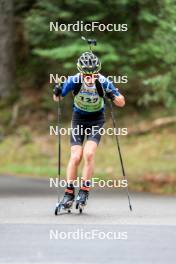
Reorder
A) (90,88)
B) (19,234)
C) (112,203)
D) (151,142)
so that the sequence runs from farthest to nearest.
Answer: (151,142), (112,203), (90,88), (19,234)

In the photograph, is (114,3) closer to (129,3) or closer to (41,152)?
(129,3)

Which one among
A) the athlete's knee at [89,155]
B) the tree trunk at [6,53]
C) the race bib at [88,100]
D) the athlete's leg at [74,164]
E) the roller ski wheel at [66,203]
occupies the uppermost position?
the race bib at [88,100]

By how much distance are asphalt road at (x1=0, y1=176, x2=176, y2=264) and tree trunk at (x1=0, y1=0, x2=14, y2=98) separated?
47.3ft

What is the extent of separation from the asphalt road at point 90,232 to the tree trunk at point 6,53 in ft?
47.3

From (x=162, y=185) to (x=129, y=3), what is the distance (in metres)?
5.12

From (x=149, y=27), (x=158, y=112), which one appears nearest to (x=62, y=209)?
(x=149, y=27)

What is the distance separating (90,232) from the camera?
9.34 meters

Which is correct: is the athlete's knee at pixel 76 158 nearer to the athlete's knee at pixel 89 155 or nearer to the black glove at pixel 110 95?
the athlete's knee at pixel 89 155

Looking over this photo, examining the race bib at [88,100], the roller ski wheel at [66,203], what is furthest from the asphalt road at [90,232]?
the race bib at [88,100]

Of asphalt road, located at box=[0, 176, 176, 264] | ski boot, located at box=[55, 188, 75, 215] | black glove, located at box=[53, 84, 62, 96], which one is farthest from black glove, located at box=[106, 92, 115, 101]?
asphalt road, located at box=[0, 176, 176, 264]

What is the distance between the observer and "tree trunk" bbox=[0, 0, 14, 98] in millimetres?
27469

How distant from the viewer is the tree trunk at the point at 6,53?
27469mm

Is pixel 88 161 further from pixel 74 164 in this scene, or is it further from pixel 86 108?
pixel 86 108

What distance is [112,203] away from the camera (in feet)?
43.4
